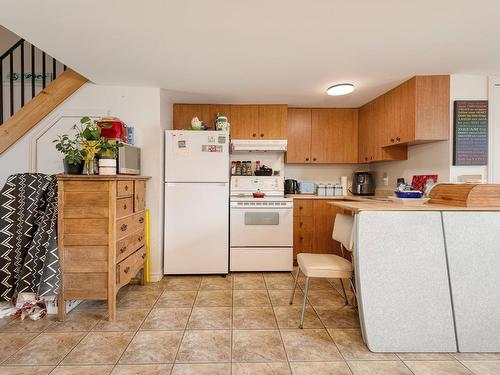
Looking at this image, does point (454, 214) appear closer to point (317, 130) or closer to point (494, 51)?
point (494, 51)

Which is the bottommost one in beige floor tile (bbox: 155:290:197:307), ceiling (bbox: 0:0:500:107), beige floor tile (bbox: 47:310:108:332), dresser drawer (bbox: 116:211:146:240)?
beige floor tile (bbox: 155:290:197:307)

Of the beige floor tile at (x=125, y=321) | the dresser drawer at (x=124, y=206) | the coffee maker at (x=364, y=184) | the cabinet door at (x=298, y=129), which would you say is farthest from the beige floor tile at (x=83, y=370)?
the coffee maker at (x=364, y=184)

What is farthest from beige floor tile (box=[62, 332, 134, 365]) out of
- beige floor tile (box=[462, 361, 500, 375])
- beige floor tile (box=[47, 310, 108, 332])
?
beige floor tile (box=[462, 361, 500, 375])

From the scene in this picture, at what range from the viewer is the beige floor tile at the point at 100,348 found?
156cm

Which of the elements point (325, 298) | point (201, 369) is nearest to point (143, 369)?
point (201, 369)

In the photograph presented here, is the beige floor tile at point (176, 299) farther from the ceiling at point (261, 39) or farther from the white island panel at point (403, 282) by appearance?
the ceiling at point (261, 39)

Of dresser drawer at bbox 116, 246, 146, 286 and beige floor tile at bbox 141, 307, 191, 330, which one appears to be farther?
dresser drawer at bbox 116, 246, 146, 286

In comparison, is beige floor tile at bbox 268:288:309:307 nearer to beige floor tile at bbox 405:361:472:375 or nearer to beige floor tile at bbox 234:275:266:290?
beige floor tile at bbox 234:275:266:290

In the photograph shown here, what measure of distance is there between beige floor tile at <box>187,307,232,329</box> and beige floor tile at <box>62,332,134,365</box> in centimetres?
46

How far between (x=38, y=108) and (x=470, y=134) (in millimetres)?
4440

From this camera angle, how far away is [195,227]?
2.91 meters

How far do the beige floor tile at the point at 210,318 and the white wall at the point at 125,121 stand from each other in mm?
956

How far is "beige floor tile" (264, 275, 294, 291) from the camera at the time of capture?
8.82 ft

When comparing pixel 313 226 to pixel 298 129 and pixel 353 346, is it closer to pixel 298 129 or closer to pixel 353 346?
pixel 298 129
